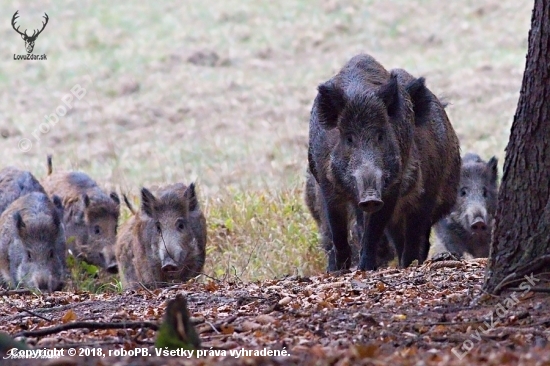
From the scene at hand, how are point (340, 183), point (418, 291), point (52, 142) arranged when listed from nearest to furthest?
point (418, 291) → point (340, 183) → point (52, 142)

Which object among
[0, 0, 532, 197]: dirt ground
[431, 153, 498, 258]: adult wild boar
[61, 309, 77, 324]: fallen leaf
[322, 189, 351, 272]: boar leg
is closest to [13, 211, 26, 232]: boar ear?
[0, 0, 532, 197]: dirt ground

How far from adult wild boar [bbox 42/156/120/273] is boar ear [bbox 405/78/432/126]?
423cm

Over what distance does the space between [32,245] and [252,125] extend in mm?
7245

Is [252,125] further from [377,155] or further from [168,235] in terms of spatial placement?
[377,155]

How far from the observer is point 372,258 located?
7133 millimetres

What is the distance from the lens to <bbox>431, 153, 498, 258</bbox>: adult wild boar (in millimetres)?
9344

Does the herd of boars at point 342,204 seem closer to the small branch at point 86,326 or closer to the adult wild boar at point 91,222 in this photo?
the adult wild boar at point 91,222

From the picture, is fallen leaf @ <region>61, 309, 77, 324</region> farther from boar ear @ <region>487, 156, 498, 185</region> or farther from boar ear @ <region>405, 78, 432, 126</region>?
boar ear @ <region>487, 156, 498, 185</region>

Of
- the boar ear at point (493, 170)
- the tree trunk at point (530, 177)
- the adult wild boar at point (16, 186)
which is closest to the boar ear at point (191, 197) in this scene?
the adult wild boar at point (16, 186)

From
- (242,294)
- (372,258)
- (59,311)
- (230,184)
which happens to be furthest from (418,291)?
(230,184)

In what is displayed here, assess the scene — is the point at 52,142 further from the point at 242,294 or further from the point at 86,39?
the point at 242,294

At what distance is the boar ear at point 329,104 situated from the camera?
676 cm

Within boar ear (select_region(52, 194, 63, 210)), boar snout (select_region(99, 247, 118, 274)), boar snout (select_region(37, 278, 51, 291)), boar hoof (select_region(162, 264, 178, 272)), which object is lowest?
boar snout (select_region(37, 278, 51, 291))

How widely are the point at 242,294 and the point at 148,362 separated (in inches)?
101
